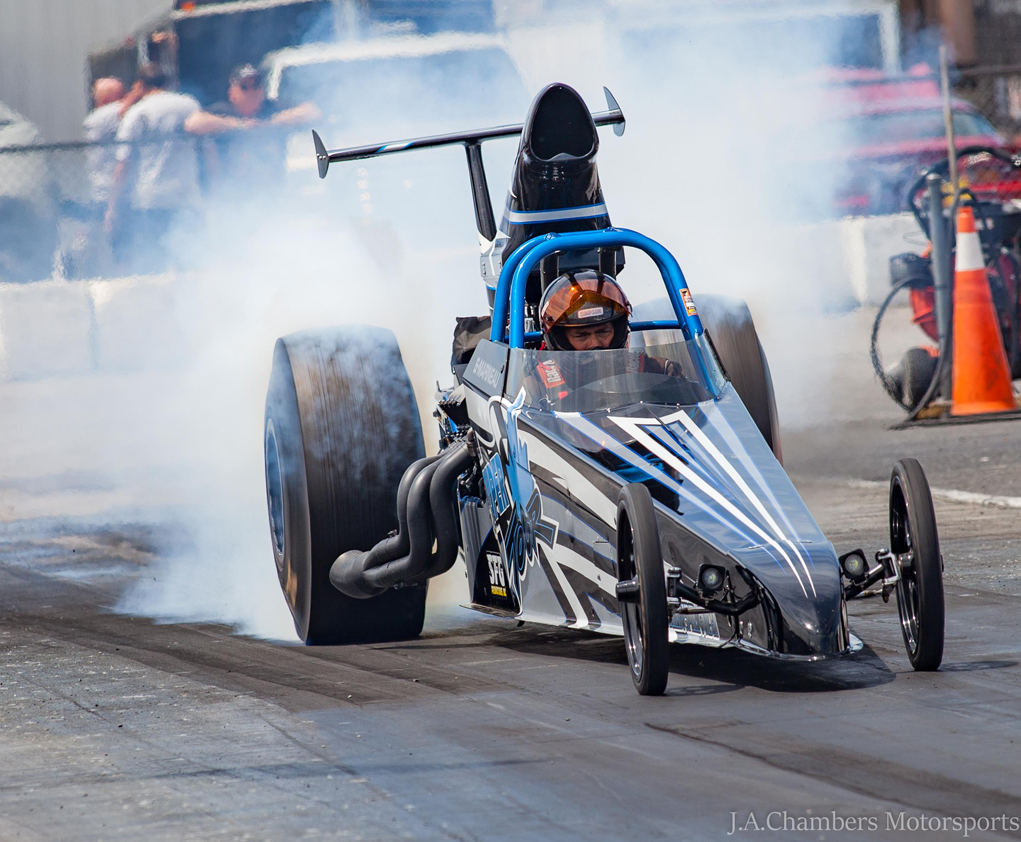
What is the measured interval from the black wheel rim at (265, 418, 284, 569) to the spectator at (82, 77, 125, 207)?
9982 millimetres

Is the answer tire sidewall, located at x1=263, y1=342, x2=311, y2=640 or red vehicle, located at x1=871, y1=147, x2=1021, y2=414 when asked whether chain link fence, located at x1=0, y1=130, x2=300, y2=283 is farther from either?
tire sidewall, located at x1=263, y1=342, x2=311, y2=640

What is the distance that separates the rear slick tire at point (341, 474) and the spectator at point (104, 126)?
403 inches

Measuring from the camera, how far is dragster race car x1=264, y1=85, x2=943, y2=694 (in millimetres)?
4883

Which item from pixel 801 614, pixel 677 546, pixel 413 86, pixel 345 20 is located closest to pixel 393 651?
pixel 677 546

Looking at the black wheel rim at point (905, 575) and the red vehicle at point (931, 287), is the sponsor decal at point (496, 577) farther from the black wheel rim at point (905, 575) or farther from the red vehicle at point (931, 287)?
the red vehicle at point (931, 287)

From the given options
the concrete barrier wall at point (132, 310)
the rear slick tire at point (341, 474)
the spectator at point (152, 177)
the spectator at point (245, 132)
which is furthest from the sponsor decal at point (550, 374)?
the spectator at point (152, 177)

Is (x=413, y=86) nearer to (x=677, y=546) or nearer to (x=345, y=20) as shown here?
(x=345, y=20)

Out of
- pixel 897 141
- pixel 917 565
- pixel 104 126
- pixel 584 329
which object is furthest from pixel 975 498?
pixel 104 126

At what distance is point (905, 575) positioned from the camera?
5.08 meters

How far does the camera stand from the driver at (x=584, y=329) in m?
5.82

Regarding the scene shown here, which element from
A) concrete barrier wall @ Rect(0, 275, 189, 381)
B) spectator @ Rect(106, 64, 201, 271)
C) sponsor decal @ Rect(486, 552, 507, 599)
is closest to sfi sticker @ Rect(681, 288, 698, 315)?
sponsor decal @ Rect(486, 552, 507, 599)

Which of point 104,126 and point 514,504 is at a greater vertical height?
point 104,126

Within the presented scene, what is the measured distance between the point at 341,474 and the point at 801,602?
7.91 feet

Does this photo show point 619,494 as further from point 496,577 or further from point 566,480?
point 496,577
